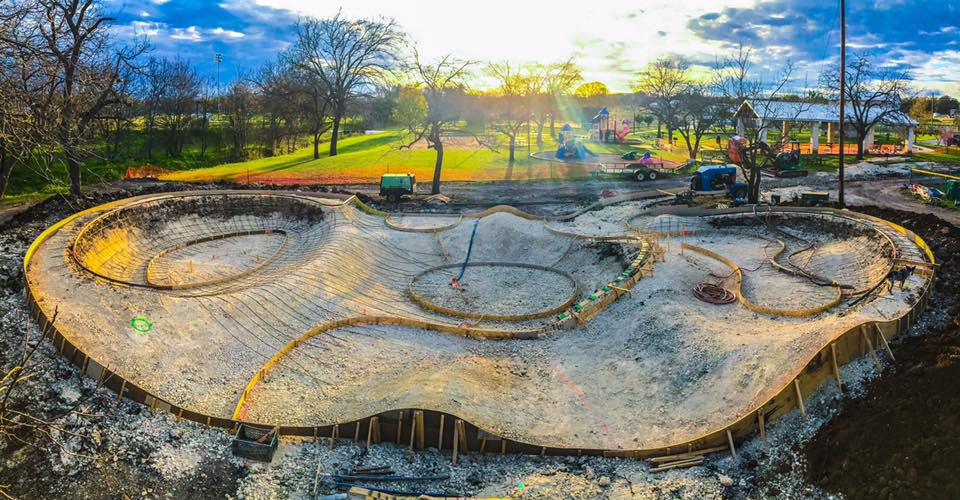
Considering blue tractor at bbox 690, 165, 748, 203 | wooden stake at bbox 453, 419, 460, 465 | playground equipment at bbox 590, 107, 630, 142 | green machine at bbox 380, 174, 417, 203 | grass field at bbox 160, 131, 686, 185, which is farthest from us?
playground equipment at bbox 590, 107, 630, 142

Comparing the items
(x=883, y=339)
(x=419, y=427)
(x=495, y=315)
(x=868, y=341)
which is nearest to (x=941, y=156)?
(x=883, y=339)

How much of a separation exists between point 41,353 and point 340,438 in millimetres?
7119

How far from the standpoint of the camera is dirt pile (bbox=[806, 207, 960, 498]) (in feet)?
31.5

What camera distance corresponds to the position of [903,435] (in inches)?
408

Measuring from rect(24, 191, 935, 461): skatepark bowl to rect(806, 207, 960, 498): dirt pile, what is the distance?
80 centimetres

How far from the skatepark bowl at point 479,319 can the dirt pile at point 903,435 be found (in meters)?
0.80

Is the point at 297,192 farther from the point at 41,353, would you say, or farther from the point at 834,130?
the point at 834,130

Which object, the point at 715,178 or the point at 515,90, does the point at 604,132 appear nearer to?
the point at 515,90

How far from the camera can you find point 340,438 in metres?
12.3

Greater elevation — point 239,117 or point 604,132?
point 239,117

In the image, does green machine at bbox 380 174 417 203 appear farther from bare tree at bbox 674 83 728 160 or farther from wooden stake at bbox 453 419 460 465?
bare tree at bbox 674 83 728 160

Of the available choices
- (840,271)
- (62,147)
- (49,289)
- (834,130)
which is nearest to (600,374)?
(840,271)

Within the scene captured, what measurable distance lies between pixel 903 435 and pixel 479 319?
10.6 m

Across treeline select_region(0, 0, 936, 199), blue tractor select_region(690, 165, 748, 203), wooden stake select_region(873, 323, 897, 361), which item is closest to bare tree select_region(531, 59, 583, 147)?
treeline select_region(0, 0, 936, 199)
